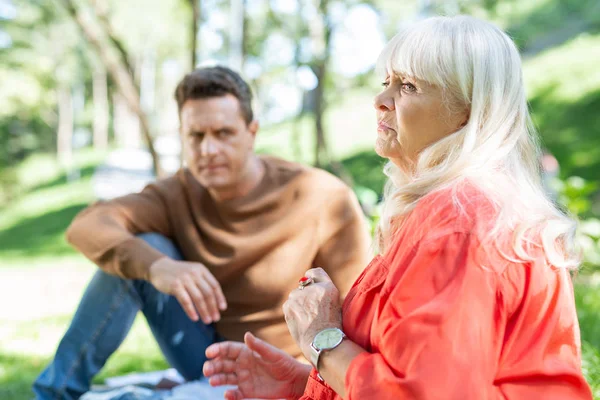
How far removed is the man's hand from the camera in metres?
2.57

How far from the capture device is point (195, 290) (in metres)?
2.58

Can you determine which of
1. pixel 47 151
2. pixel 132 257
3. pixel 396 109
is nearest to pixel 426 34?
pixel 396 109

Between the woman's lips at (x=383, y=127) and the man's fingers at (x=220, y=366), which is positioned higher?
the woman's lips at (x=383, y=127)

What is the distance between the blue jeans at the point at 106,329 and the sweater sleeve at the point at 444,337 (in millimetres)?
1861

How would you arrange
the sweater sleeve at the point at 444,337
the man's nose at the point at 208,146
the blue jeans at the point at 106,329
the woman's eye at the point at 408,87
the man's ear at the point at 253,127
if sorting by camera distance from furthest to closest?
the man's ear at the point at 253,127, the man's nose at the point at 208,146, the blue jeans at the point at 106,329, the woman's eye at the point at 408,87, the sweater sleeve at the point at 444,337

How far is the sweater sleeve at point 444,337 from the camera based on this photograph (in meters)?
1.28

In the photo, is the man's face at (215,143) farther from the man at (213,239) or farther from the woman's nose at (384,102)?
the woman's nose at (384,102)

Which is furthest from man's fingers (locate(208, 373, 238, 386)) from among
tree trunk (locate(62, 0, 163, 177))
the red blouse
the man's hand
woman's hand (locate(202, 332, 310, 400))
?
tree trunk (locate(62, 0, 163, 177))

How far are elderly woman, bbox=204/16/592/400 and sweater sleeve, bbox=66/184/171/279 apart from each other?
134 centimetres

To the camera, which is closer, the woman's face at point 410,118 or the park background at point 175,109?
the woman's face at point 410,118

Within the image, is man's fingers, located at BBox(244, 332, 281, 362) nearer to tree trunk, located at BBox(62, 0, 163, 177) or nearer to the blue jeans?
the blue jeans

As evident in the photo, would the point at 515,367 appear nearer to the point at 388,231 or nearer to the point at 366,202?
the point at 388,231

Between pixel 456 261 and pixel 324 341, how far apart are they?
38cm

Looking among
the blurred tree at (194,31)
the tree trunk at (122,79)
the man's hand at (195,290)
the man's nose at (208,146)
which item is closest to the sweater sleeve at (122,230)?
the man's hand at (195,290)
